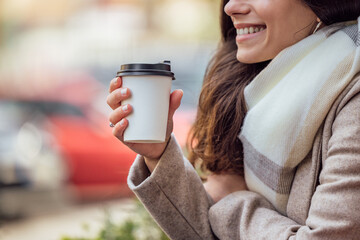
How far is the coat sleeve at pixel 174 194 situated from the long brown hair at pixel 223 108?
0.45 ft

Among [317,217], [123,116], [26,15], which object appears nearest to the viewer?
[317,217]

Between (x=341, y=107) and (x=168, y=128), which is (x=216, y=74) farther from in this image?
(x=341, y=107)

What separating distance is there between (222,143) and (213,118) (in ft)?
0.29

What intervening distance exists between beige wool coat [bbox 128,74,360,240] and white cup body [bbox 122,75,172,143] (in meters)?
0.23

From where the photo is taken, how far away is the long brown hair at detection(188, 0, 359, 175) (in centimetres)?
188

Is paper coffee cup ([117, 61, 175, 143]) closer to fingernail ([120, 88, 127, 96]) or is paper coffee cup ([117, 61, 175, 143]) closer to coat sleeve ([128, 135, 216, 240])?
fingernail ([120, 88, 127, 96])

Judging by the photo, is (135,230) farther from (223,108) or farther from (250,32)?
(250,32)

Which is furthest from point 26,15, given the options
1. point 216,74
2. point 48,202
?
point 216,74

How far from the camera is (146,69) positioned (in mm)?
1486

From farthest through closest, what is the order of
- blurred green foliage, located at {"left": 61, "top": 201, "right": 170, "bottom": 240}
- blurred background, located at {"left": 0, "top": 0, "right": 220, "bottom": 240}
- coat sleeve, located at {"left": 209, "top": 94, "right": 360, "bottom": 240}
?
1. blurred background, located at {"left": 0, "top": 0, "right": 220, "bottom": 240}
2. blurred green foliage, located at {"left": 61, "top": 201, "right": 170, "bottom": 240}
3. coat sleeve, located at {"left": 209, "top": 94, "right": 360, "bottom": 240}

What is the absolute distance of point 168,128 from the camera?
173 centimetres

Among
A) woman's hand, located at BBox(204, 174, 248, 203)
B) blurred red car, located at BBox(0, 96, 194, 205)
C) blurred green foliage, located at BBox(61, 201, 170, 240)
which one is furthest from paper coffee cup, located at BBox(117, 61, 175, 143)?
blurred red car, located at BBox(0, 96, 194, 205)

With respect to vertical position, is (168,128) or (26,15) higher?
(168,128)

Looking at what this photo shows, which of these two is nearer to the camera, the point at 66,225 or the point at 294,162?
the point at 294,162
